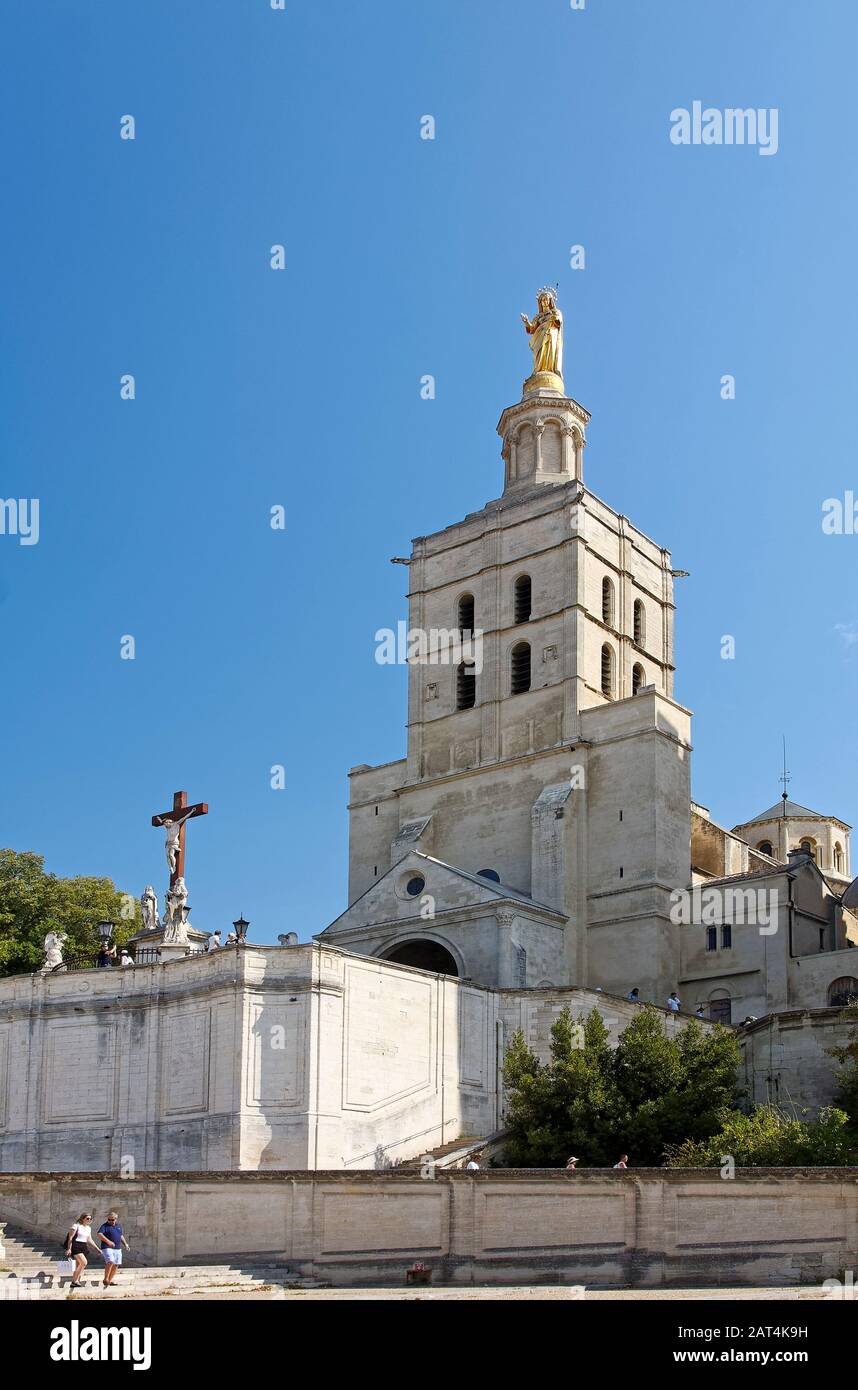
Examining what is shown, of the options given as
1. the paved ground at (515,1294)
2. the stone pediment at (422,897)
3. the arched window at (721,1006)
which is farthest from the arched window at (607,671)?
the paved ground at (515,1294)

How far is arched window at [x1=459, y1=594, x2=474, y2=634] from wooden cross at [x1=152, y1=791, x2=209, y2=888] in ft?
58.2

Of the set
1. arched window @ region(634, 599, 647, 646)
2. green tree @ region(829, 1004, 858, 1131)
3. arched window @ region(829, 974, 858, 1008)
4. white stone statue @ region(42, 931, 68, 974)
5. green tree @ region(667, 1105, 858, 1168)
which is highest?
arched window @ region(634, 599, 647, 646)

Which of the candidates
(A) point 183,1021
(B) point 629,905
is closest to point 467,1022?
(A) point 183,1021

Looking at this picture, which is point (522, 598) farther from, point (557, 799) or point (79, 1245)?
point (79, 1245)

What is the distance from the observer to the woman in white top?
80.3ft

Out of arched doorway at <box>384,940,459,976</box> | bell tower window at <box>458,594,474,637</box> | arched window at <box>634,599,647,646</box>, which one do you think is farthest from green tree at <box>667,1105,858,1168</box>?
bell tower window at <box>458,594,474,637</box>

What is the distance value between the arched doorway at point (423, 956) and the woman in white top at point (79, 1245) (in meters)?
26.6

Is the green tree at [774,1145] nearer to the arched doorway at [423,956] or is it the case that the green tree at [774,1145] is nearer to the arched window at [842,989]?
the arched window at [842,989]

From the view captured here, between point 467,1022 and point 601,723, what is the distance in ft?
52.3

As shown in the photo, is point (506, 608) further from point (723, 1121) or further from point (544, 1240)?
point (544, 1240)

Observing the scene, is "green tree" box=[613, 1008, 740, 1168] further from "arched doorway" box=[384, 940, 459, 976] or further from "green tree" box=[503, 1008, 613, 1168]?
"arched doorway" box=[384, 940, 459, 976]

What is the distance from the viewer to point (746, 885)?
2077 inches

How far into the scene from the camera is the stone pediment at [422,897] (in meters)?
50.2

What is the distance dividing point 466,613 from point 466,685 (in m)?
3.19
